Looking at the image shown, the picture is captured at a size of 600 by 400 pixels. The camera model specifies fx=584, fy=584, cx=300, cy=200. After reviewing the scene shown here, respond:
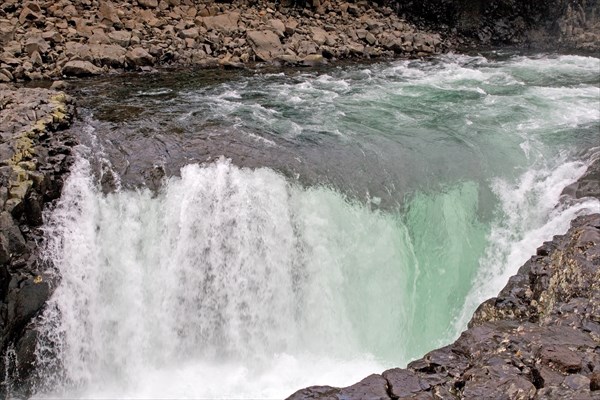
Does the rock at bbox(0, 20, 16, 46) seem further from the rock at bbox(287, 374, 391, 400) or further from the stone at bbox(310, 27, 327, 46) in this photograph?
the rock at bbox(287, 374, 391, 400)

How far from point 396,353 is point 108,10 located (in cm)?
1321

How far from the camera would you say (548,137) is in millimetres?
11914

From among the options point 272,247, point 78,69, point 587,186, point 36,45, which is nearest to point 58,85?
point 78,69

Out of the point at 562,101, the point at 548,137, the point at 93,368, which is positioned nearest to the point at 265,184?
the point at 93,368

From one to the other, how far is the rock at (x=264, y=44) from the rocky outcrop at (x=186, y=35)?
30 millimetres

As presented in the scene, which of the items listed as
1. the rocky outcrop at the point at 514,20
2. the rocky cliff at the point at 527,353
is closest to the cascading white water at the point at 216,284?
the rocky cliff at the point at 527,353

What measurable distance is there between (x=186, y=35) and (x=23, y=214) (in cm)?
1019

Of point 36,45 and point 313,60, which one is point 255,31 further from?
point 36,45

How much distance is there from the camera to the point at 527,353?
6.02m

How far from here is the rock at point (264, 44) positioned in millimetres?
17391

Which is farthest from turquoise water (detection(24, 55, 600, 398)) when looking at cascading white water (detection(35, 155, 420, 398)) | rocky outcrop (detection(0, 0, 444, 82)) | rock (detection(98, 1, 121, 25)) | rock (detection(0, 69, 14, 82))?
rock (detection(98, 1, 121, 25))

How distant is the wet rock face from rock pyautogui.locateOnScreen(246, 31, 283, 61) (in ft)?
38.5

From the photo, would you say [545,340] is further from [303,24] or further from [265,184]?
[303,24]

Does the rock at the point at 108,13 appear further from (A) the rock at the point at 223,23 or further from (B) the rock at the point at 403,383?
(B) the rock at the point at 403,383
